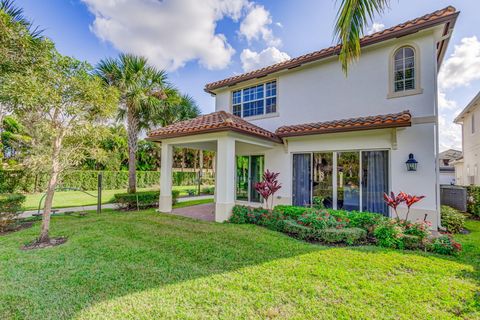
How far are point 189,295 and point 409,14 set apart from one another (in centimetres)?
1282

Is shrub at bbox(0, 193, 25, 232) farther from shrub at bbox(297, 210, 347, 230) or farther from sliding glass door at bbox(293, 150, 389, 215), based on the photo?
sliding glass door at bbox(293, 150, 389, 215)

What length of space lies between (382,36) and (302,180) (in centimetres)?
717

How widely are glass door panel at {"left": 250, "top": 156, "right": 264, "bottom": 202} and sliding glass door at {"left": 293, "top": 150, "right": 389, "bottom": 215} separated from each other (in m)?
2.17

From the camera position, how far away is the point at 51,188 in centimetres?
729

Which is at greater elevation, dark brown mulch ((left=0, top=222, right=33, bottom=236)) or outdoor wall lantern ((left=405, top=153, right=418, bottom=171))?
outdoor wall lantern ((left=405, top=153, right=418, bottom=171))

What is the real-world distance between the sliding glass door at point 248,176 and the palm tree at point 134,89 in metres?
6.62

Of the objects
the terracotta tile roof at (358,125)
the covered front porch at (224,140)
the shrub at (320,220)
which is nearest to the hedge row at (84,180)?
the covered front porch at (224,140)

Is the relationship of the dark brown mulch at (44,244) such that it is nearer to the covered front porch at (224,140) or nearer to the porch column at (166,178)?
the porch column at (166,178)

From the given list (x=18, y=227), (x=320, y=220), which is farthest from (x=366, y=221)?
(x=18, y=227)

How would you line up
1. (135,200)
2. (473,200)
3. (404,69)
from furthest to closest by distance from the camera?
1. (135,200)
2. (473,200)
3. (404,69)

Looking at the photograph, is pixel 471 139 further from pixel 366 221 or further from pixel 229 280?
pixel 229 280

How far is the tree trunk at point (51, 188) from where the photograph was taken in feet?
23.2

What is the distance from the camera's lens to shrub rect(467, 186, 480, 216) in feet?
36.7

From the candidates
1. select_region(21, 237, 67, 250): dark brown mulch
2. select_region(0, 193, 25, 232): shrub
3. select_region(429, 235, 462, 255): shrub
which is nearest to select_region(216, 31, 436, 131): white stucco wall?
select_region(429, 235, 462, 255): shrub
